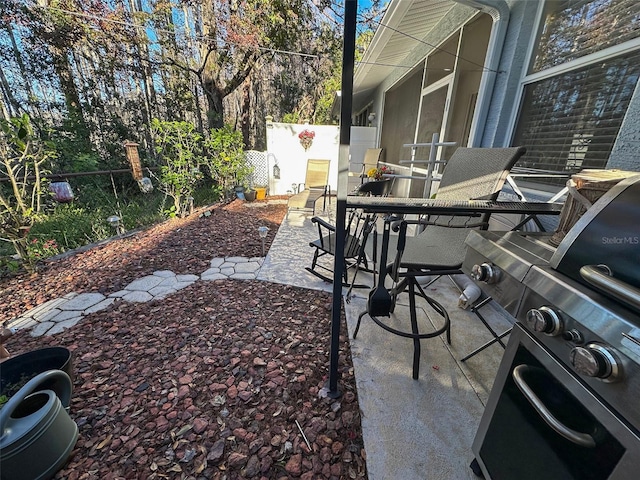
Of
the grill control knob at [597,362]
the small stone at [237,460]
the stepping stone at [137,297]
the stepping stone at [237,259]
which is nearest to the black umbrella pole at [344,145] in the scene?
the small stone at [237,460]

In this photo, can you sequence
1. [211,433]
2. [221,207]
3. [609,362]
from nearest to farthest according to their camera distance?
1. [609,362]
2. [211,433]
3. [221,207]

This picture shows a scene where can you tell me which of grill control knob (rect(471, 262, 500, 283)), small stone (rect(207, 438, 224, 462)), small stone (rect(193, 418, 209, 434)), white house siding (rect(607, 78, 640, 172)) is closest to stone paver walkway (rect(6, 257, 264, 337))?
small stone (rect(193, 418, 209, 434))

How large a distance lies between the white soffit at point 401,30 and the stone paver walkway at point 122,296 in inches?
134

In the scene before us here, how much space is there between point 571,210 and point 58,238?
5175 mm

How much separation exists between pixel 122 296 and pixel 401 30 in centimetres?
509

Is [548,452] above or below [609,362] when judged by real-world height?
below

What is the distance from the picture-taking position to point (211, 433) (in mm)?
1208

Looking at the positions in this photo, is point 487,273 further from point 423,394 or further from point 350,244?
point 350,244

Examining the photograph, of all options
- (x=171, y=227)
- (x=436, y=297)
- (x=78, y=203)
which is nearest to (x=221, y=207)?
Result: (x=171, y=227)

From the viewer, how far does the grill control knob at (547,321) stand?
0.60m

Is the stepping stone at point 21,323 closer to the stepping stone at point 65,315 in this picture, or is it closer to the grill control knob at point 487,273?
the stepping stone at point 65,315

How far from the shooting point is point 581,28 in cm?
184

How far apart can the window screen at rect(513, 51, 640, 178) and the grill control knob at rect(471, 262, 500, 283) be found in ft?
5.28

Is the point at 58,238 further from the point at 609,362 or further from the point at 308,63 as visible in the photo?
the point at 308,63
